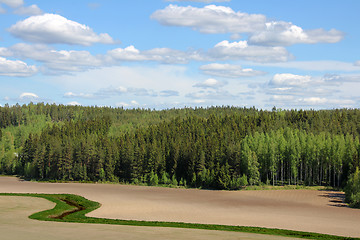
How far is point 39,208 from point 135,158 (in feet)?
268

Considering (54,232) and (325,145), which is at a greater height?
(325,145)

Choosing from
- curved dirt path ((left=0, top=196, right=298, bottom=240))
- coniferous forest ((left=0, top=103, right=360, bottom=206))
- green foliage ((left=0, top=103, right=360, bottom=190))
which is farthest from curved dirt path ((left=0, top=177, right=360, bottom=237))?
green foliage ((left=0, top=103, right=360, bottom=190))

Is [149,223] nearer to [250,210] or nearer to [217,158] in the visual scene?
[250,210]

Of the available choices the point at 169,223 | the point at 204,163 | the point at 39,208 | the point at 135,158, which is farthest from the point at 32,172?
the point at 169,223

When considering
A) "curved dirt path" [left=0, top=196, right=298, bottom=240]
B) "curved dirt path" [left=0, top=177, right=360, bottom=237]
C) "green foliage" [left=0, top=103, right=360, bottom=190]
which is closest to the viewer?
"curved dirt path" [left=0, top=196, right=298, bottom=240]

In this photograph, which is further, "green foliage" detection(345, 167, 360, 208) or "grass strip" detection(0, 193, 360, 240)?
"green foliage" detection(345, 167, 360, 208)

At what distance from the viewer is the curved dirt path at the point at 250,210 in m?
66.4

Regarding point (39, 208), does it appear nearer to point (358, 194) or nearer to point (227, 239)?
point (227, 239)

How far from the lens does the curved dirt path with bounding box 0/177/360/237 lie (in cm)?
6638

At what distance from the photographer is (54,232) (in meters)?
50.6

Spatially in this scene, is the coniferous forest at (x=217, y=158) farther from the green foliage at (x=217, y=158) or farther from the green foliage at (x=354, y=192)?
the green foliage at (x=354, y=192)

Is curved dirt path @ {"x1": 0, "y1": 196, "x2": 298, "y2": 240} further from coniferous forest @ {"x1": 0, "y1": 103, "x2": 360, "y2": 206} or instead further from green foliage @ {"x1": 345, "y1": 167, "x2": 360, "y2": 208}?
coniferous forest @ {"x1": 0, "y1": 103, "x2": 360, "y2": 206}

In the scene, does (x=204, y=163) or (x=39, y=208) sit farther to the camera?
(x=204, y=163)

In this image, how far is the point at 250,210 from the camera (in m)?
84.2
